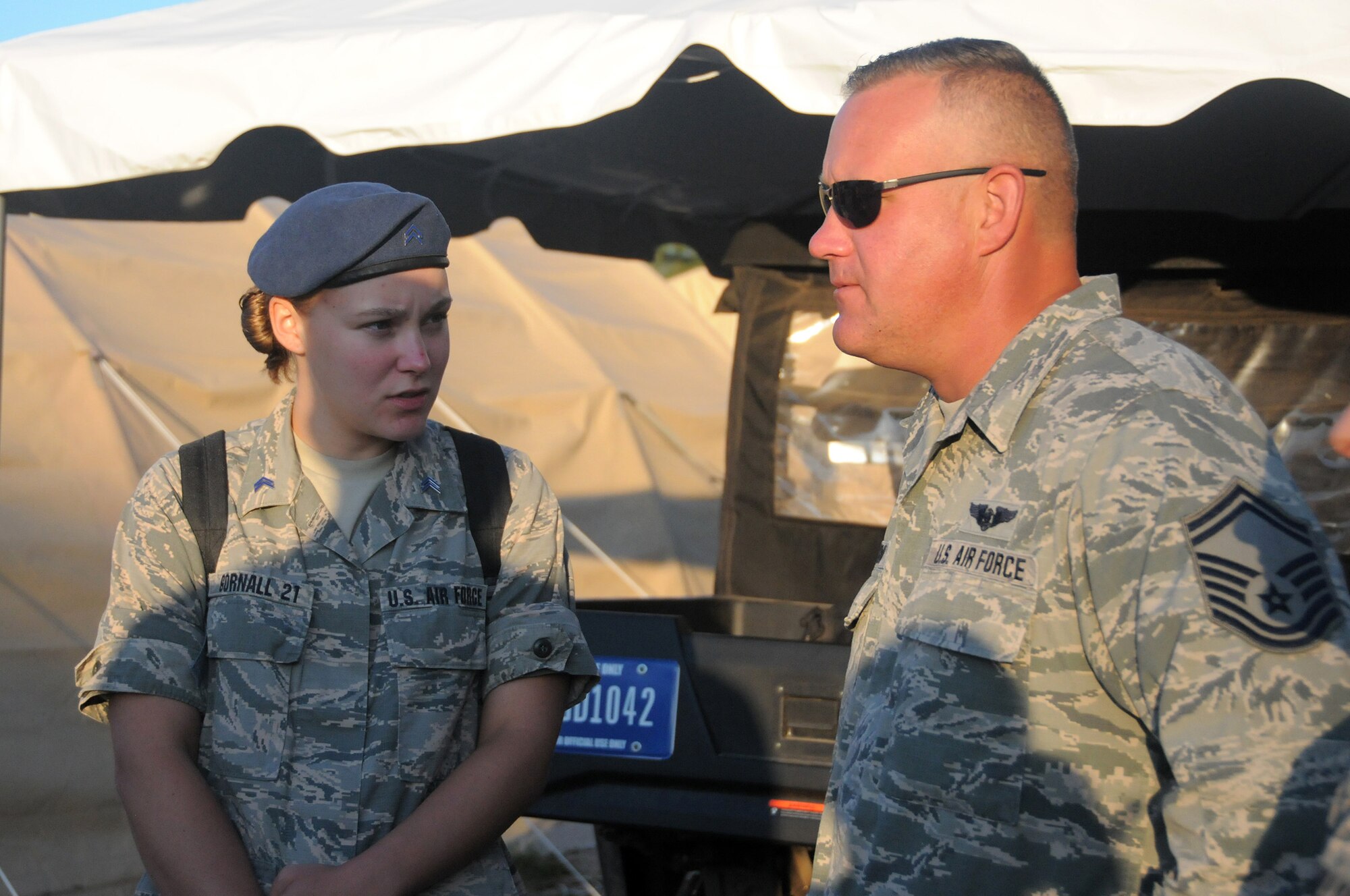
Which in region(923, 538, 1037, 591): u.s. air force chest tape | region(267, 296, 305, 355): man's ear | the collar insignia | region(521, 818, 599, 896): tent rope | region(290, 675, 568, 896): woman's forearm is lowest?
Answer: region(521, 818, 599, 896): tent rope

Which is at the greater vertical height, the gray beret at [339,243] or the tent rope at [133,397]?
the gray beret at [339,243]

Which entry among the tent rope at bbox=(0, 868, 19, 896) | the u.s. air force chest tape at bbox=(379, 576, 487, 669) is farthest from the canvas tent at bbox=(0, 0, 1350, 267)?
the tent rope at bbox=(0, 868, 19, 896)

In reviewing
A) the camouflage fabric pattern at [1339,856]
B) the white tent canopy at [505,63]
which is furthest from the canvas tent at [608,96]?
the camouflage fabric pattern at [1339,856]

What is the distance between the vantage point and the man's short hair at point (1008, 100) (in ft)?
4.71

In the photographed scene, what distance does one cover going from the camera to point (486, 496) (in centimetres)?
190

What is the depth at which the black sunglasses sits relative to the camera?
1.43 meters

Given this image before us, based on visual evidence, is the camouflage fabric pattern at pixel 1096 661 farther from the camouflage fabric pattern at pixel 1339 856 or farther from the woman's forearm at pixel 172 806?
the woman's forearm at pixel 172 806

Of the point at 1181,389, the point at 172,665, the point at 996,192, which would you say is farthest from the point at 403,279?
the point at 1181,389

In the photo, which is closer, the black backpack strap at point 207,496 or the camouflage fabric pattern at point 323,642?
the camouflage fabric pattern at point 323,642

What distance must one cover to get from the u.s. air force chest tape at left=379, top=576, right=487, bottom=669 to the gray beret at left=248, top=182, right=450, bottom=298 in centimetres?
46

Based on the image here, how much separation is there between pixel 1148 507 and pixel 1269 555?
0.11m

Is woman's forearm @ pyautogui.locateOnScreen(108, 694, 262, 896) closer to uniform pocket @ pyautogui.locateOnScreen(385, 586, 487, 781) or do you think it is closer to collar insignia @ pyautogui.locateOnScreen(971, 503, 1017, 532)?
uniform pocket @ pyautogui.locateOnScreen(385, 586, 487, 781)

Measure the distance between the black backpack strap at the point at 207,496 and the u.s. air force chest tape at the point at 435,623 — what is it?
251 millimetres

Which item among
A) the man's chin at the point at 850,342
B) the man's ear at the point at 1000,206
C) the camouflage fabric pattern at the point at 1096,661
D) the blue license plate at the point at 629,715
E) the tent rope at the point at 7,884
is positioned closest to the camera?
the camouflage fabric pattern at the point at 1096,661
